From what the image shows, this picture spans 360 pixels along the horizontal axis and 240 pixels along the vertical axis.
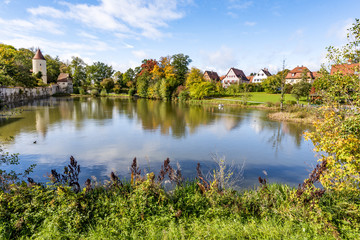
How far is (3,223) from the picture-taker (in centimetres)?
439

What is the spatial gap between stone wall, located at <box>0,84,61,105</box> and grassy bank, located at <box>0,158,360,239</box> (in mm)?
20473

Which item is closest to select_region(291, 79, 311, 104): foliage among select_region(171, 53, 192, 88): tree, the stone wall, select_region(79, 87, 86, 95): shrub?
select_region(171, 53, 192, 88): tree

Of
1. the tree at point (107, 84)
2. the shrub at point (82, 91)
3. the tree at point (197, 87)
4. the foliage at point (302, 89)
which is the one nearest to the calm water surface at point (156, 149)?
the foliage at point (302, 89)

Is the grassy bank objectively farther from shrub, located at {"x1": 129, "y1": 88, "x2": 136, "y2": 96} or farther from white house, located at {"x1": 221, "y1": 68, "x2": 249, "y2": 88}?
white house, located at {"x1": 221, "y1": 68, "x2": 249, "y2": 88}

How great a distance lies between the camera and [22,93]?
36656mm

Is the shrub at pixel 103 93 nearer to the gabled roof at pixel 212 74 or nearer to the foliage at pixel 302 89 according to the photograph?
the gabled roof at pixel 212 74

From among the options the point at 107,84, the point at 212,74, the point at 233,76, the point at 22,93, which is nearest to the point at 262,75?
the point at 233,76

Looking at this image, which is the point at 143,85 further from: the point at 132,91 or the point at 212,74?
the point at 212,74

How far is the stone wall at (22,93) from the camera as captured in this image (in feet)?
96.2

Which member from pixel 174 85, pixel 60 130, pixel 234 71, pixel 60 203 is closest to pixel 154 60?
pixel 174 85

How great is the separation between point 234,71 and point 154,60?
87.1 feet

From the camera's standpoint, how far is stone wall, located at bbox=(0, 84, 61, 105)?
29328 mm

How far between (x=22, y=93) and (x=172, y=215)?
1679 inches

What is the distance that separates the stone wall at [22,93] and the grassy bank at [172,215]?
67.2 ft
